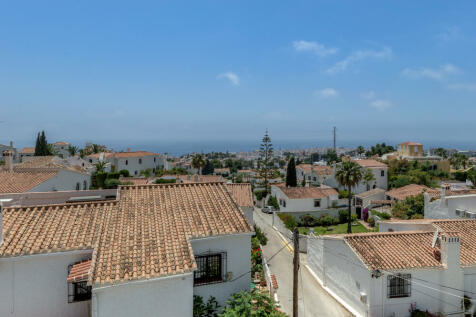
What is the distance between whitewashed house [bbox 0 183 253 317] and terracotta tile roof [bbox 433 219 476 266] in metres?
11.8

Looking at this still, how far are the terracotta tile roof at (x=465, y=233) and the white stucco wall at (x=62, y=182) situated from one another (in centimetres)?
2926

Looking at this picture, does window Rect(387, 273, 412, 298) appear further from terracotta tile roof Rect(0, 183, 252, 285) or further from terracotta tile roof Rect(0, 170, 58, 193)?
terracotta tile roof Rect(0, 170, 58, 193)

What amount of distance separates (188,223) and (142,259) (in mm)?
2085

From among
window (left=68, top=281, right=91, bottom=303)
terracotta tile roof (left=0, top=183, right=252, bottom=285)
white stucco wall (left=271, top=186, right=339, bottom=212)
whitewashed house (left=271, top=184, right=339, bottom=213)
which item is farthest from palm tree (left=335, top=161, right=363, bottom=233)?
window (left=68, top=281, right=91, bottom=303)

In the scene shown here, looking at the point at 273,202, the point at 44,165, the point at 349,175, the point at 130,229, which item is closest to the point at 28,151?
the point at 44,165

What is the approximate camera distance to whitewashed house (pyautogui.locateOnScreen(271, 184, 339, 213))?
146 feet

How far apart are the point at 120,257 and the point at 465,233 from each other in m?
18.3

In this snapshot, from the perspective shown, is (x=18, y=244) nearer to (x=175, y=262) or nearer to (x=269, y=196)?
(x=175, y=262)

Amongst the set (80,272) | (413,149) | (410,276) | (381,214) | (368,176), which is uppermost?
(413,149)

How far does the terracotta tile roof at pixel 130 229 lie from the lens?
324 inches

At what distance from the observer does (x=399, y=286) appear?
14234 millimetres

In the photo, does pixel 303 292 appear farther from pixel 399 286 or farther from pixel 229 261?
pixel 229 261

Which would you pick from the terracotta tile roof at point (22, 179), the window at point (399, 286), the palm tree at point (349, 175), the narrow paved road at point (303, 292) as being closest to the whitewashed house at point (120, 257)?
the narrow paved road at point (303, 292)

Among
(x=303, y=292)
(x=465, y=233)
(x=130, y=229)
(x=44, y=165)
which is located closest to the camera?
(x=130, y=229)
